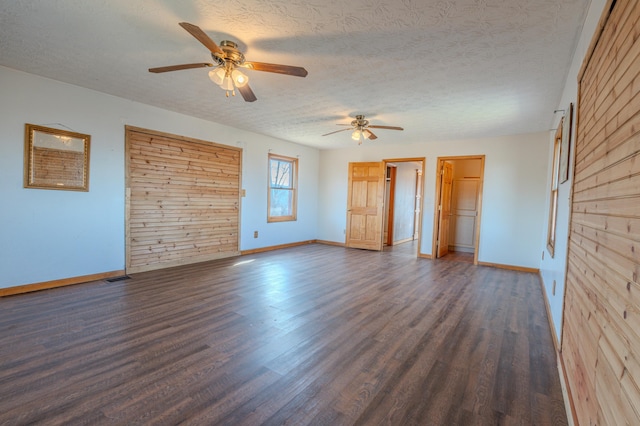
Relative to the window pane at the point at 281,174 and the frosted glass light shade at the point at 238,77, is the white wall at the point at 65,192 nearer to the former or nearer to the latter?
the window pane at the point at 281,174

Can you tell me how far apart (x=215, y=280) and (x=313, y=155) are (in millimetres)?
4338

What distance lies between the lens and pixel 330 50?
8.29 feet

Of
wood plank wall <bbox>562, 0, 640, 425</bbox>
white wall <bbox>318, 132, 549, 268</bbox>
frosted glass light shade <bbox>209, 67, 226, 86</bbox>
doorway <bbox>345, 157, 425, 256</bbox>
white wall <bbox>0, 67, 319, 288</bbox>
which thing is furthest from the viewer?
doorway <bbox>345, 157, 425, 256</bbox>

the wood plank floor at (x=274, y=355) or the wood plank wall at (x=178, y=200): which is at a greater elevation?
the wood plank wall at (x=178, y=200)

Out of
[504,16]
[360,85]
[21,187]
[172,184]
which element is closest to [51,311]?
[21,187]

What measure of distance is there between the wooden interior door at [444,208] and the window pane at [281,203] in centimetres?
330

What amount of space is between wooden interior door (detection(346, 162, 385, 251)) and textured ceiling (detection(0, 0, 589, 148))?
8.86 feet

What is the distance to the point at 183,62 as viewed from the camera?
286cm

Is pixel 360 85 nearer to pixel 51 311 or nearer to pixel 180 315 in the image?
pixel 180 315

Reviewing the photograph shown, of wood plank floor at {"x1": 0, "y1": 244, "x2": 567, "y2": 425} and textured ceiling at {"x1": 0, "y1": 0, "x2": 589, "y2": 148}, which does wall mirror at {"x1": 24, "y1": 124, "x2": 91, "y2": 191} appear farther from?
wood plank floor at {"x1": 0, "y1": 244, "x2": 567, "y2": 425}

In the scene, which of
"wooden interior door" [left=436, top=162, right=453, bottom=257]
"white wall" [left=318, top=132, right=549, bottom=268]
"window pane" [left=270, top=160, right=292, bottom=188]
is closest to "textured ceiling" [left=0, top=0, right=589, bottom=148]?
"white wall" [left=318, top=132, right=549, bottom=268]

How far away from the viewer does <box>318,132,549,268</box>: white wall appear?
5055 mm

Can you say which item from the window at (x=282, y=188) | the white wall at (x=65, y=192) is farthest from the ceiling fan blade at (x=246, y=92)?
the window at (x=282, y=188)

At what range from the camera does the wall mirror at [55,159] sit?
10.9 ft
